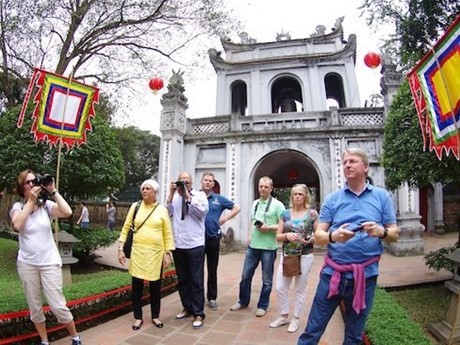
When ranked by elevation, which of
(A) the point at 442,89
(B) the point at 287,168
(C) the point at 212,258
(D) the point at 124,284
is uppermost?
(B) the point at 287,168

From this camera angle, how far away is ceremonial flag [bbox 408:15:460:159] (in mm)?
2979

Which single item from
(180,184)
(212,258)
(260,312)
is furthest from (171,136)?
(260,312)

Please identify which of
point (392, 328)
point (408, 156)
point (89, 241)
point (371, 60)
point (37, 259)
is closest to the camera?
point (37, 259)

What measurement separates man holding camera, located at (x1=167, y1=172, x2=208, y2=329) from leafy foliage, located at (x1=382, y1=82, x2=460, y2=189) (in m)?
3.33

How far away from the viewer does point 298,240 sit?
3.77m

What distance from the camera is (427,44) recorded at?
691cm

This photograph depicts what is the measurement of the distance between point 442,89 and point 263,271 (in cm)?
288

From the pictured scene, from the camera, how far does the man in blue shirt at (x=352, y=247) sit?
2.28m

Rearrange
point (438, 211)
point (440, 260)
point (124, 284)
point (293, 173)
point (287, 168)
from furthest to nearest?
point (438, 211) → point (287, 168) → point (293, 173) → point (440, 260) → point (124, 284)

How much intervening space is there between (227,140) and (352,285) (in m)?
10.0

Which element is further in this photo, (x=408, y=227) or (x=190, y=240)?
(x=408, y=227)

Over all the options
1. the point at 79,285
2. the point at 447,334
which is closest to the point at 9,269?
the point at 79,285

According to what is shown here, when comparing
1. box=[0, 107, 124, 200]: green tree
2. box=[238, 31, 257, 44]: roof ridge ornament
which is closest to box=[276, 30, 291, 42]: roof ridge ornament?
box=[238, 31, 257, 44]: roof ridge ornament

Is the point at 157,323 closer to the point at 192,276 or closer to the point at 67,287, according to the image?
the point at 192,276
